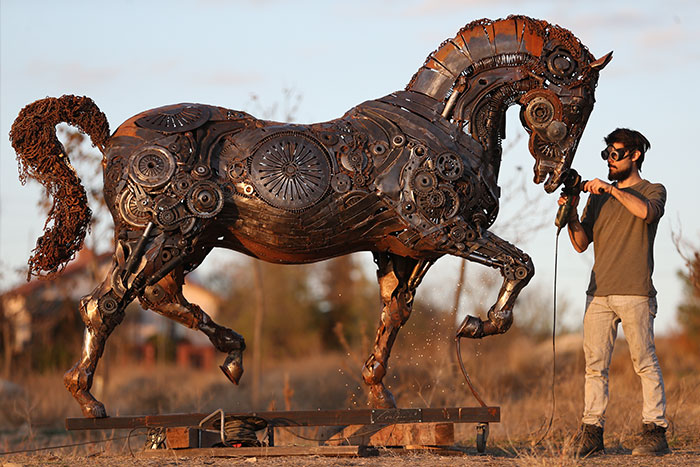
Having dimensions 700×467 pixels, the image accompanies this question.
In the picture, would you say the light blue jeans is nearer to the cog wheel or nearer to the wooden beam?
the wooden beam

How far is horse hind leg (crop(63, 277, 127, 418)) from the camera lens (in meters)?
6.34

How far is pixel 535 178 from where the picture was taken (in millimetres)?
6734

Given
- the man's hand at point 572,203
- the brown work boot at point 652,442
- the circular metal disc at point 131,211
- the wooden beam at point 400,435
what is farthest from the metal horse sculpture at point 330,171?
the brown work boot at point 652,442

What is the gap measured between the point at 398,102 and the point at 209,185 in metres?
1.48

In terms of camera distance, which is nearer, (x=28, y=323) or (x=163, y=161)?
(x=163, y=161)

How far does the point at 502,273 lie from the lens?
21.1 feet

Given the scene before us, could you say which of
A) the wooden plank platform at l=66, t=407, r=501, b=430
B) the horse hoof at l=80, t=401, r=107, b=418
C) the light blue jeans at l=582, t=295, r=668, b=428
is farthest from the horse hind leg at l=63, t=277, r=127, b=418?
the light blue jeans at l=582, t=295, r=668, b=428

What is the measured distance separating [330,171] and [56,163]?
6.40ft

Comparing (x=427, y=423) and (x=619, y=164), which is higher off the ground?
(x=619, y=164)

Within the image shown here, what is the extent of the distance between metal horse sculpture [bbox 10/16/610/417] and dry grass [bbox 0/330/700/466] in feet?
5.78

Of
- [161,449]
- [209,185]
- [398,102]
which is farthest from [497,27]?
[161,449]

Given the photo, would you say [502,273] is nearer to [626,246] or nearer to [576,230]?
[576,230]

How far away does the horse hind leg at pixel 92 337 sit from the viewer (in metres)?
6.34

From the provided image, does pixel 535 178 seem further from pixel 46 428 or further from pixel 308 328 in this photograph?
pixel 308 328
